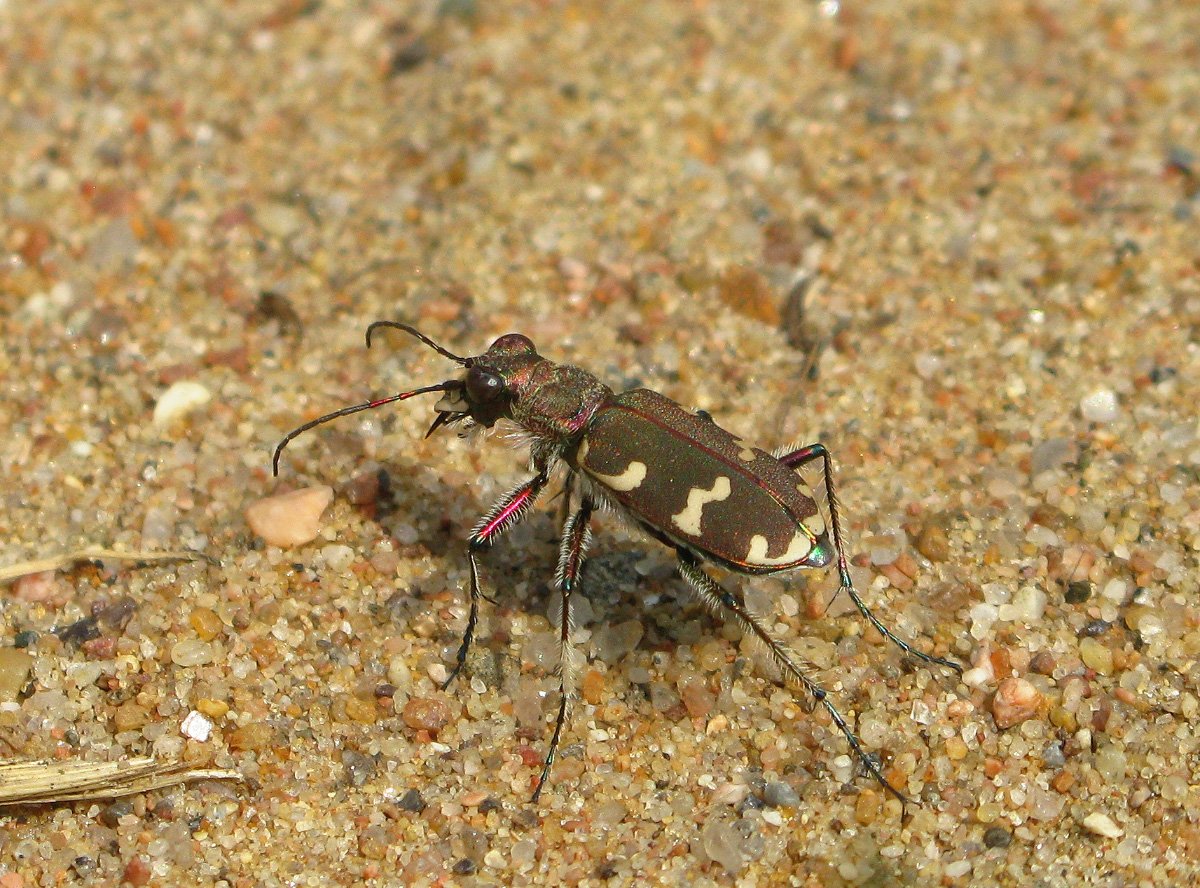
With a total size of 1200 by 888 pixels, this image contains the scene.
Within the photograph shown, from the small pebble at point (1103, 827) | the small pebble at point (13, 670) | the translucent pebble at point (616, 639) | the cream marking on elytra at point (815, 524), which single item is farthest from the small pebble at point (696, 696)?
the small pebble at point (13, 670)

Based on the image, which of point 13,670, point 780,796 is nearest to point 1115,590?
point 780,796

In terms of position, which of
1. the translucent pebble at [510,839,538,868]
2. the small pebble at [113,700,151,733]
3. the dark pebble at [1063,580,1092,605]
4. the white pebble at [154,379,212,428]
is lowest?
the translucent pebble at [510,839,538,868]

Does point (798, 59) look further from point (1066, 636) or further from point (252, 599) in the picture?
point (252, 599)

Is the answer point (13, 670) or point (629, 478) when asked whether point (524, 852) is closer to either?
point (629, 478)

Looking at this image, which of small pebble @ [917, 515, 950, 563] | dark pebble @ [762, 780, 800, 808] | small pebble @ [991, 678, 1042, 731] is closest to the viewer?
dark pebble @ [762, 780, 800, 808]

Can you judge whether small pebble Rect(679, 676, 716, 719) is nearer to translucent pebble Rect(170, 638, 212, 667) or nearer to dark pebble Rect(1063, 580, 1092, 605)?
dark pebble Rect(1063, 580, 1092, 605)

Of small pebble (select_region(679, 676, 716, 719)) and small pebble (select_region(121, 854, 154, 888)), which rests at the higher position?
small pebble (select_region(121, 854, 154, 888))

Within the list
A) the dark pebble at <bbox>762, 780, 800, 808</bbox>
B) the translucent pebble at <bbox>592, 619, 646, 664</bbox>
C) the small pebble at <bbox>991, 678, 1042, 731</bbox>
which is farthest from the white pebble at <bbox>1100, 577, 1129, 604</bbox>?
the translucent pebble at <bbox>592, 619, 646, 664</bbox>
